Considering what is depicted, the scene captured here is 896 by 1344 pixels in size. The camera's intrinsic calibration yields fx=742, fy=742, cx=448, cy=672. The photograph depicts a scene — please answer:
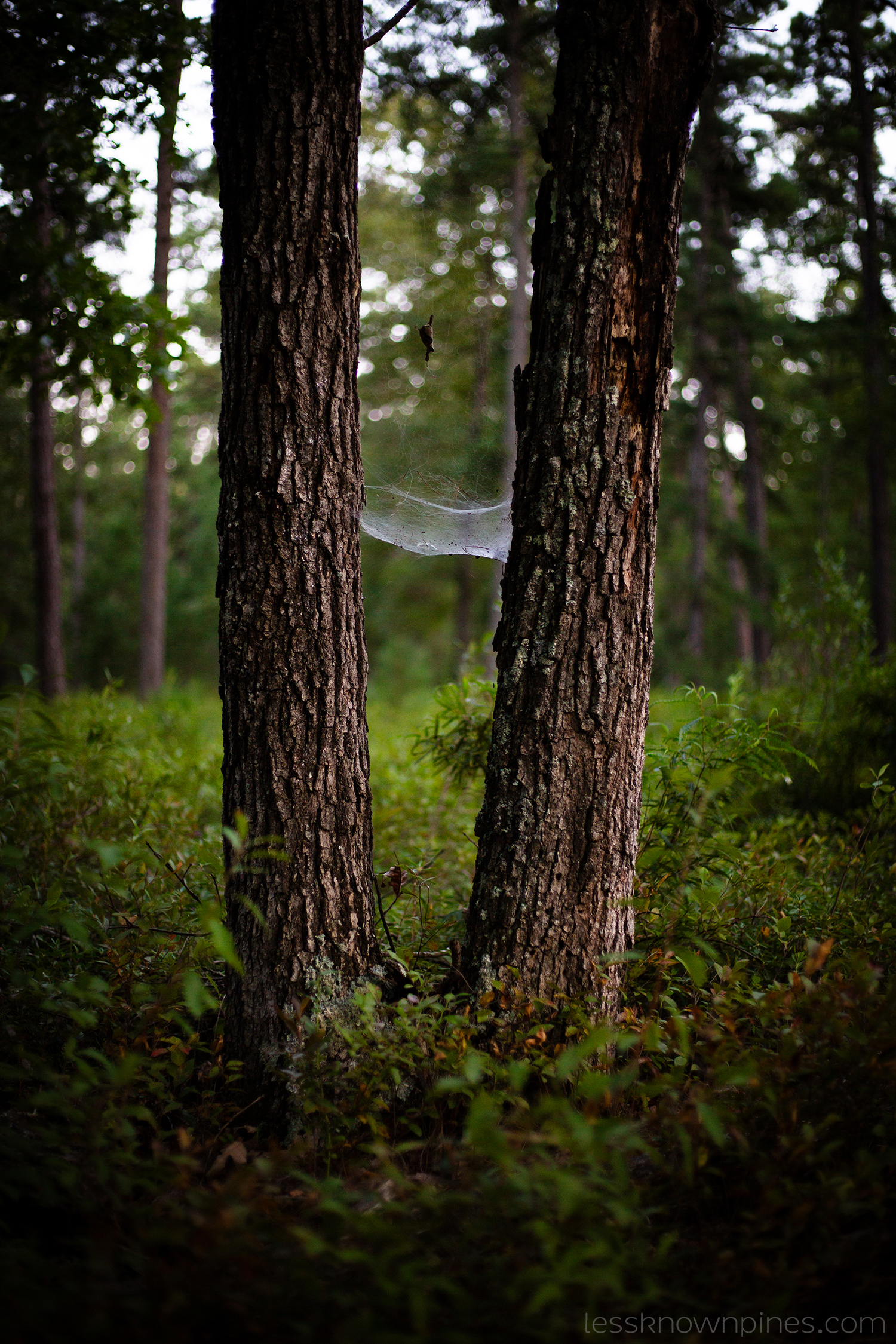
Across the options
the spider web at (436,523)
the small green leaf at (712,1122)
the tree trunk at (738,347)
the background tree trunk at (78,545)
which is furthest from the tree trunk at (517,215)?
the background tree trunk at (78,545)

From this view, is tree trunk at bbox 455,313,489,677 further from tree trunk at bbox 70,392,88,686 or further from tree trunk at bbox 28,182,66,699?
tree trunk at bbox 70,392,88,686

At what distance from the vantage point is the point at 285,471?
2332 millimetres

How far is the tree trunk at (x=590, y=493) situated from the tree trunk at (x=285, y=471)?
23.8 inches

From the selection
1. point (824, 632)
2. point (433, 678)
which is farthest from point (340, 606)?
point (433, 678)

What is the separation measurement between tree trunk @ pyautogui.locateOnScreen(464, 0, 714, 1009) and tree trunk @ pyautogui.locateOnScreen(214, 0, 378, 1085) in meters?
0.60

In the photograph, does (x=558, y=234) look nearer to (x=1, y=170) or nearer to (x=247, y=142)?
(x=247, y=142)

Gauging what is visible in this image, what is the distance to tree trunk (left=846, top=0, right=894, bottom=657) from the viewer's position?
1161 cm

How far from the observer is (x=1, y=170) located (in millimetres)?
3889

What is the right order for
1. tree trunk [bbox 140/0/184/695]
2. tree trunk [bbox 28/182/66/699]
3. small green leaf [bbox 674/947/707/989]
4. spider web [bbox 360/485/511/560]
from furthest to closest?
tree trunk [bbox 140/0/184/695], tree trunk [bbox 28/182/66/699], spider web [bbox 360/485/511/560], small green leaf [bbox 674/947/707/989]

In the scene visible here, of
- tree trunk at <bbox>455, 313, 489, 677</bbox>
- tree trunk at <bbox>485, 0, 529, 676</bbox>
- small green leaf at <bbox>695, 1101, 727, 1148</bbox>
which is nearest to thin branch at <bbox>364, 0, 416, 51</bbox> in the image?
small green leaf at <bbox>695, 1101, 727, 1148</bbox>

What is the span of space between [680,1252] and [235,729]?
1820 mm

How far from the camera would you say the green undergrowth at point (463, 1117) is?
4.75ft

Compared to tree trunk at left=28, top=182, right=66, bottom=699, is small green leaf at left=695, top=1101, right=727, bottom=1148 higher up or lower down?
lower down

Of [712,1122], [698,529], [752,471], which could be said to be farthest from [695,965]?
[752,471]
